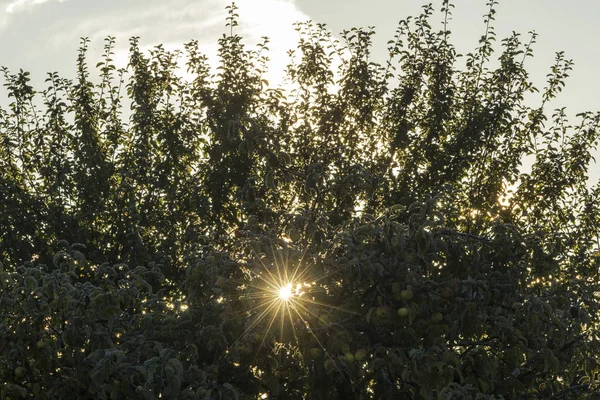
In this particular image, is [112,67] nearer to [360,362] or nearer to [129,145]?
[129,145]

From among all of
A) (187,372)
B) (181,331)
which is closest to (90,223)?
(181,331)

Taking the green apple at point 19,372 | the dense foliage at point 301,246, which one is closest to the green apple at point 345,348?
the dense foliage at point 301,246

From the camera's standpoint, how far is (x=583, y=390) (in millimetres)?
10336

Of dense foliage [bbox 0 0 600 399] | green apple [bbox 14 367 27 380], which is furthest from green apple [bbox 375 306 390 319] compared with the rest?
green apple [bbox 14 367 27 380]

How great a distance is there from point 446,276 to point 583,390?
2328 millimetres

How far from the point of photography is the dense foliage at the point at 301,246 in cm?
852

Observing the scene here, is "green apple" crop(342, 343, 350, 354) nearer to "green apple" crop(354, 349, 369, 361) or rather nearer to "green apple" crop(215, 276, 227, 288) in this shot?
"green apple" crop(354, 349, 369, 361)

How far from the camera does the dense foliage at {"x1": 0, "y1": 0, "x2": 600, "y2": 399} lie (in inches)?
335

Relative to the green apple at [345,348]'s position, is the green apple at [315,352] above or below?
above

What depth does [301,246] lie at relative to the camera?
9.38 meters

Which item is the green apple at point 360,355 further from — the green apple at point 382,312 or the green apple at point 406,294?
the green apple at point 406,294

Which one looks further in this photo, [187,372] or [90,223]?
[90,223]

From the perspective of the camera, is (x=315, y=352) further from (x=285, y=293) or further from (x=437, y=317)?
(x=437, y=317)

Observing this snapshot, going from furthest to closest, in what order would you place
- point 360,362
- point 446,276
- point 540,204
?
point 540,204 → point 446,276 → point 360,362
